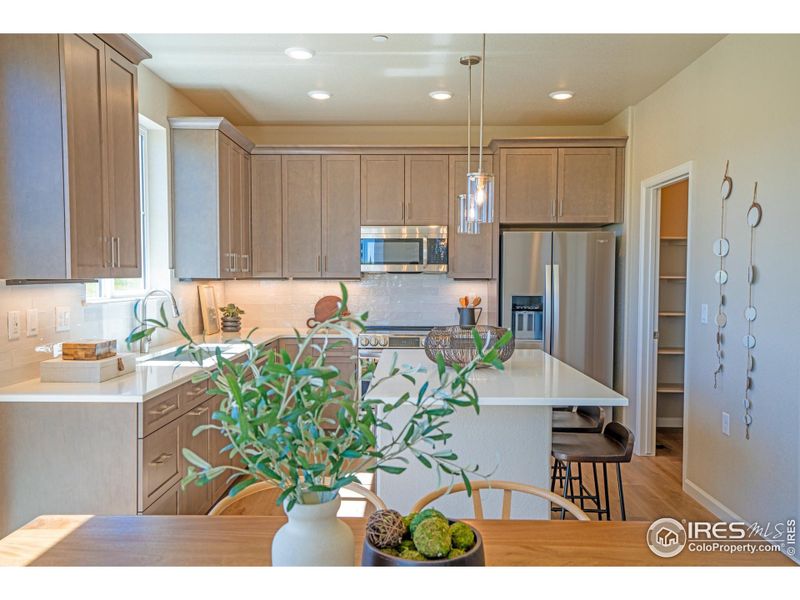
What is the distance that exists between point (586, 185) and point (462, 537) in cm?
434

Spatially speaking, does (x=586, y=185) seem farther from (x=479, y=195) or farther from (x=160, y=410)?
(x=160, y=410)

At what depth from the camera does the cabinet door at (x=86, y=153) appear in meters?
2.27

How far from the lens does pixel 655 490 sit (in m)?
3.62

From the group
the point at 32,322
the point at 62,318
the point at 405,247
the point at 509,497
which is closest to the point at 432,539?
the point at 509,497

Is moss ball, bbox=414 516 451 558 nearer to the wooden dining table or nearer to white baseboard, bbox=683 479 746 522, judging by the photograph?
the wooden dining table

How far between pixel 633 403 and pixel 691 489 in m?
0.98

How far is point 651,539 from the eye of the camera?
1.17 metres

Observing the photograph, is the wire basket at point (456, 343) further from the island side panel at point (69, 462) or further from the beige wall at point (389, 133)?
the beige wall at point (389, 133)

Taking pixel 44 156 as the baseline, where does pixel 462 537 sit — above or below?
below

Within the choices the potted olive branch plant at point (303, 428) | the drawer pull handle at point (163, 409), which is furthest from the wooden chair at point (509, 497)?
the drawer pull handle at point (163, 409)

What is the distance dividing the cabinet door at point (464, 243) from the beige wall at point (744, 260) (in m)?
1.53
